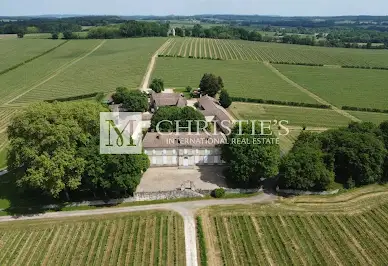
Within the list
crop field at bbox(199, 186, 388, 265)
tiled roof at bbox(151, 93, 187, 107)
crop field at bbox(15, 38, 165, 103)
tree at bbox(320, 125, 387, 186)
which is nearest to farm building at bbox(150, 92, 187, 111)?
tiled roof at bbox(151, 93, 187, 107)

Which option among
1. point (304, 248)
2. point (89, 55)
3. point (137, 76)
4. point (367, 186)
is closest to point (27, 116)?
point (304, 248)

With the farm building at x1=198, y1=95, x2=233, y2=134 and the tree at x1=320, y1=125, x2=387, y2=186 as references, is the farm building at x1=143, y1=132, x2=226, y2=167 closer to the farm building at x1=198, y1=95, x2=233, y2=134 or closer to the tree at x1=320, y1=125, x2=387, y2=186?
the farm building at x1=198, y1=95, x2=233, y2=134

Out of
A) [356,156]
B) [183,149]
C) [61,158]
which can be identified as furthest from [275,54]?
[61,158]

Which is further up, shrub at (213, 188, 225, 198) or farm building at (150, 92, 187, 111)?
farm building at (150, 92, 187, 111)

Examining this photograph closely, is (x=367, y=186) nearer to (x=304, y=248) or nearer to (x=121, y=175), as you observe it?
(x=304, y=248)

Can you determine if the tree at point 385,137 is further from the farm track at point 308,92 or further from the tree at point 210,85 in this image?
the tree at point 210,85

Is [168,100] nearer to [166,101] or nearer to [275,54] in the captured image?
[166,101]
